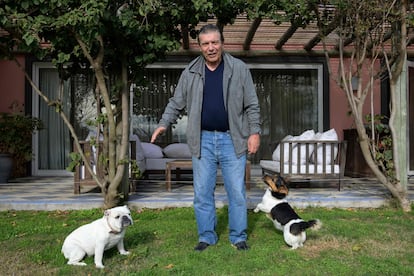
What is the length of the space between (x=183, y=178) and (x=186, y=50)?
231 cm

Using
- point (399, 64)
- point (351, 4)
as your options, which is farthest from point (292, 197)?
point (351, 4)

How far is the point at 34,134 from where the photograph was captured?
8.33m

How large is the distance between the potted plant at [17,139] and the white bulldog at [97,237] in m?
4.66

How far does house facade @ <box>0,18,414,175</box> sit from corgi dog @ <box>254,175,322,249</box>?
15.1 feet

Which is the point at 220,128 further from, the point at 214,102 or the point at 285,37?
the point at 285,37

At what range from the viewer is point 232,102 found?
3.21 meters

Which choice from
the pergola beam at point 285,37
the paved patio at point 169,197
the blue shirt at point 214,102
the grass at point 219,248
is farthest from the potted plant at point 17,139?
the blue shirt at point 214,102

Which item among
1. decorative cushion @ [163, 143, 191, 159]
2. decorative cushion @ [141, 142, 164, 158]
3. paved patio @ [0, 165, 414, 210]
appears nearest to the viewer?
paved patio @ [0, 165, 414, 210]

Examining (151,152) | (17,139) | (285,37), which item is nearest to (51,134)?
(17,139)

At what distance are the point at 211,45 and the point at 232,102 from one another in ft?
1.39

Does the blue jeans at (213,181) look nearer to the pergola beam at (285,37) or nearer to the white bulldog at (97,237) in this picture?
the white bulldog at (97,237)

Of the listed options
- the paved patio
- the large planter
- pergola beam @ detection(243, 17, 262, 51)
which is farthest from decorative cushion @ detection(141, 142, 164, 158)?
pergola beam @ detection(243, 17, 262, 51)

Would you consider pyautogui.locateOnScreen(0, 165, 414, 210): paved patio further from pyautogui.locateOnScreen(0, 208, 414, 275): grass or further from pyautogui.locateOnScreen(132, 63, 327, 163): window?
pyautogui.locateOnScreen(132, 63, 327, 163): window

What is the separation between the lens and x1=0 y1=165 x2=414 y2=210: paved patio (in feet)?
15.8
